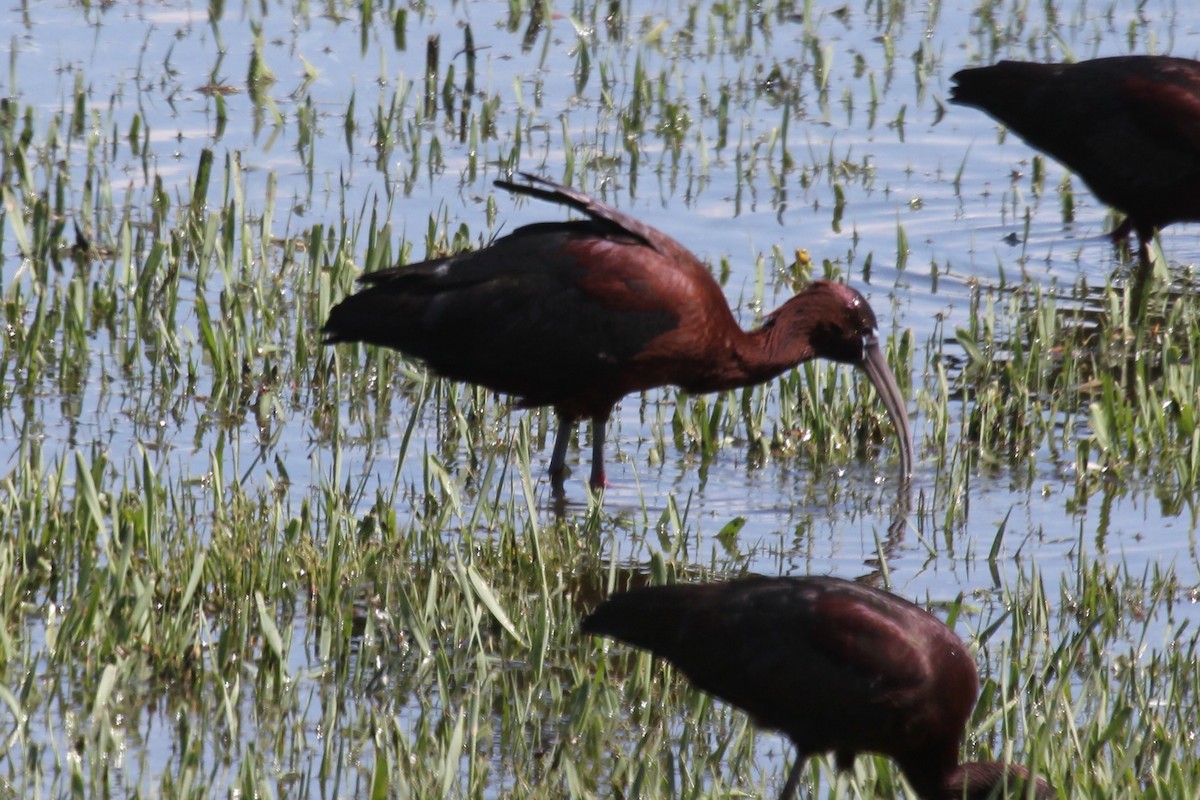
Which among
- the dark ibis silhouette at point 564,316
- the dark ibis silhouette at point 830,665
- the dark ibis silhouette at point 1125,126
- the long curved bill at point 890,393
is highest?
the dark ibis silhouette at point 1125,126

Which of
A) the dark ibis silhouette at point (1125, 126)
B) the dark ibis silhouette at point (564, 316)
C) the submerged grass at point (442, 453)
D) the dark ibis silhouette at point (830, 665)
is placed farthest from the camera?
the dark ibis silhouette at point (1125, 126)

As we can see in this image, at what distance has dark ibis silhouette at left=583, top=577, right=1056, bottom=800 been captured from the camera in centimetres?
463

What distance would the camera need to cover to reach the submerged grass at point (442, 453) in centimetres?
479

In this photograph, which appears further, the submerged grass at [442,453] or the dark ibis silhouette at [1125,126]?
the dark ibis silhouette at [1125,126]

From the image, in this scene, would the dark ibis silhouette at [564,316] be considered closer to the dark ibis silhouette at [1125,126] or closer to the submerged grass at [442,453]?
the submerged grass at [442,453]

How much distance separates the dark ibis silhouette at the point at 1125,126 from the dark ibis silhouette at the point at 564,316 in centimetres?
273

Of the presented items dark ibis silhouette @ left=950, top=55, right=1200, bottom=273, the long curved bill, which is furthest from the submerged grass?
dark ibis silhouette @ left=950, top=55, right=1200, bottom=273

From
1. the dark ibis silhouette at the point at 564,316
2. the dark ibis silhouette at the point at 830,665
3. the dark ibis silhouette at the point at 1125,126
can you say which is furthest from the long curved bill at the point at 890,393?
the dark ibis silhouette at the point at 1125,126

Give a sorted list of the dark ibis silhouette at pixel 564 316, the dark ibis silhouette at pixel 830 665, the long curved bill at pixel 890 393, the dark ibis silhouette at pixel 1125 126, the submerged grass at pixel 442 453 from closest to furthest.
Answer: the dark ibis silhouette at pixel 830 665 → the submerged grass at pixel 442 453 → the dark ibis silhouette at pixel 564 316 → the long curved bill at pixel 890 393 → the dark ibis silhouette at pixel 1125 126

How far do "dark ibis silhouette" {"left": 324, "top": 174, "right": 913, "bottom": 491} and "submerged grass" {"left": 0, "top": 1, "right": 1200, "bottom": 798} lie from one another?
0.22m

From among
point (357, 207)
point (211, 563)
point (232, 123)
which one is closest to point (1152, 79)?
point (357, 207)

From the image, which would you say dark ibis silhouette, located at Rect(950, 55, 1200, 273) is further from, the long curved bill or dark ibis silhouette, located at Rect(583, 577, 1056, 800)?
dark ibis silhouette, located at Rect(583, 577, 1056, 800)

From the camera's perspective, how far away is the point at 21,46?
38.4 feet

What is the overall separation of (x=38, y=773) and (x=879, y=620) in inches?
71.7
